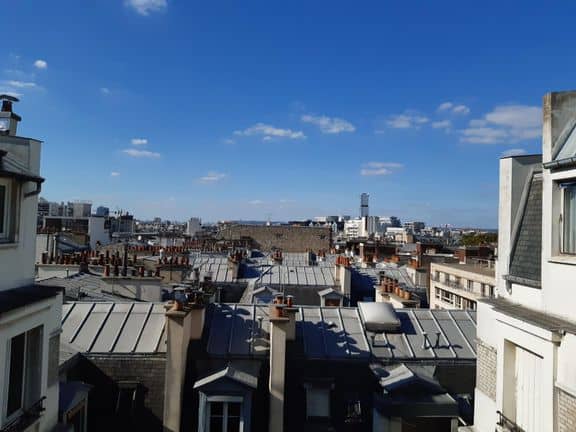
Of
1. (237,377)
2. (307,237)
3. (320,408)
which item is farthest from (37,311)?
(307,237)

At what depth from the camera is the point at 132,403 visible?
34.4 ft

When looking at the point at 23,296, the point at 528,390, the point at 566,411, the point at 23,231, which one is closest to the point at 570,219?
the point at 566,411

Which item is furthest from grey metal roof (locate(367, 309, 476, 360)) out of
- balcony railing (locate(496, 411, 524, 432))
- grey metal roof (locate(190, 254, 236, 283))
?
grey metal roof (locate(190, 254, 236, 283))

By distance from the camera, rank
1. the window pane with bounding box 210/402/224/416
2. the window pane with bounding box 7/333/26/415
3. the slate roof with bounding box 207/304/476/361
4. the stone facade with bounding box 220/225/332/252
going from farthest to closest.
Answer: the stone facade with bounding box 220/225/332/252, the slate roof with bounding box 207/304/476/361, the window pane with bounding box 210/402/224/416, the window pane with bounding box 7/333/26/415

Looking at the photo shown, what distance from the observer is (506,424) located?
641cm

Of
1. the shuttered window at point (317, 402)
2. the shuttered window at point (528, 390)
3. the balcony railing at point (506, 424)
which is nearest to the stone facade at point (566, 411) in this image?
the shuttered window at point (528, 390)

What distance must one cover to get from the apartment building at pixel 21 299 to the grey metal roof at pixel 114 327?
421 cm

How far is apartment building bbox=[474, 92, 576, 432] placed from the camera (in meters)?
5.36

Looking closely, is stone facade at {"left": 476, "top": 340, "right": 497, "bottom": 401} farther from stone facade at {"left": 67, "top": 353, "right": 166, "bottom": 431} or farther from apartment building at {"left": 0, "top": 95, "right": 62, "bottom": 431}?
stone facade at {"left": 67, "top": 353, "right": 166, "bottom": 431}

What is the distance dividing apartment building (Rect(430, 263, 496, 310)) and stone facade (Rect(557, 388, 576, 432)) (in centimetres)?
2468

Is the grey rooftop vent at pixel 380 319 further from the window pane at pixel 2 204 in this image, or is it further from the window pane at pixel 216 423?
the window pane at pixel 2 204

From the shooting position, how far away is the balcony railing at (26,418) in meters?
6.00

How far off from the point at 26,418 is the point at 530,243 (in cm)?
765

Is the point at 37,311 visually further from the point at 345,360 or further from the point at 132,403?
the point at 345,360
